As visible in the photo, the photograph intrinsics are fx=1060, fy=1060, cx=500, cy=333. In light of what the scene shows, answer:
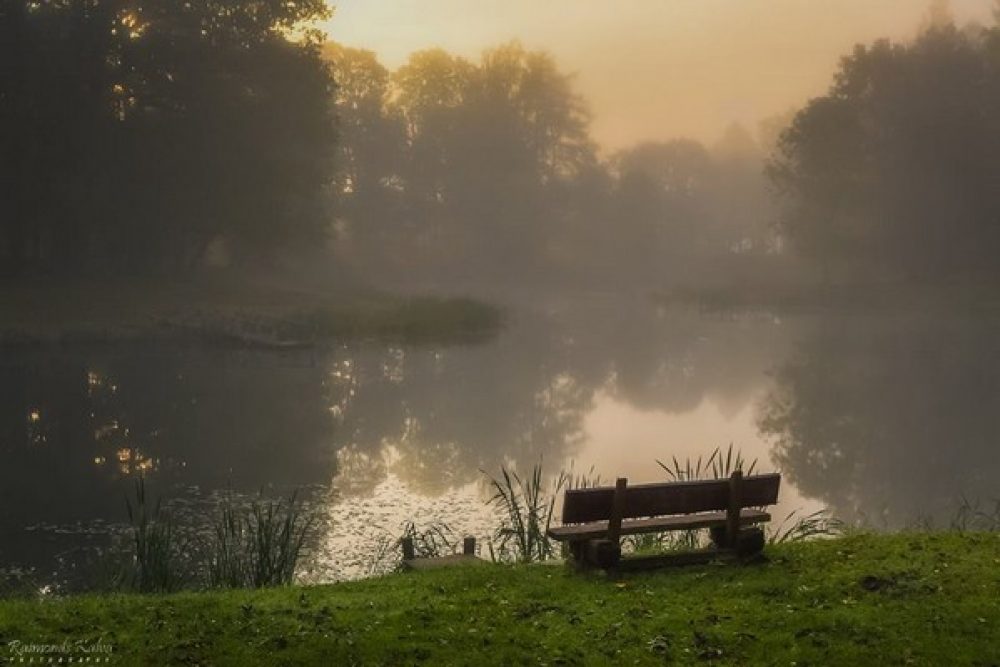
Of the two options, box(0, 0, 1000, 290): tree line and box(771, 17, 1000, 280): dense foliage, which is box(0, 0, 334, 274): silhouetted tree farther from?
box(771, 17, 1000, 280): dense foliage

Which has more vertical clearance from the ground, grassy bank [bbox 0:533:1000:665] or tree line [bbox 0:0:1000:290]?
tree line [bbox 0:0:1000:290]

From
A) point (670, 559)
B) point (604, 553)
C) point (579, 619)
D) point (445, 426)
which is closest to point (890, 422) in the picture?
point (445, 426)

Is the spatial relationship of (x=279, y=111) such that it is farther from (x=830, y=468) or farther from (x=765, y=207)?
(x=765, y=207)

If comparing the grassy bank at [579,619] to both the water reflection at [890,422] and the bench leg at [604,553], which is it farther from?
the water reflection at [890,422]

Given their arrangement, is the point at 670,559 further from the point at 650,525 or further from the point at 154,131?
the point at 154,131

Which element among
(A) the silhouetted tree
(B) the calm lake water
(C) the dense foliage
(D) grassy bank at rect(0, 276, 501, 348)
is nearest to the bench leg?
(B) the calm lake water

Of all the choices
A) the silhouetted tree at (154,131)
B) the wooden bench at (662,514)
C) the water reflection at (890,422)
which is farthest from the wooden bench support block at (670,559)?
the silhouetted tree at (154,131)

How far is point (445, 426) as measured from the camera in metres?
28.5

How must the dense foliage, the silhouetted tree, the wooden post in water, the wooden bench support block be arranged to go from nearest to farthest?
the wooden bench support block, the wooden post in water, the silhouetted tree, the dense foliage

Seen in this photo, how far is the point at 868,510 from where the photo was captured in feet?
65.1

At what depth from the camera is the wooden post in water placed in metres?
10.3

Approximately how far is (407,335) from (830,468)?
25.4 metres

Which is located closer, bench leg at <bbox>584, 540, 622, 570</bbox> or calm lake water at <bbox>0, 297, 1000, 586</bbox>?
bench leg at <bbox>584, 540, 622, 570</bbox>

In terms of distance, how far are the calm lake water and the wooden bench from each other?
4918mm
